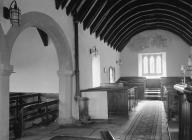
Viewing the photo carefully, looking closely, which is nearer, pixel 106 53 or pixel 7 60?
pixel 7 60

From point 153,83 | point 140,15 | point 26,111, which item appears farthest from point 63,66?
point 153,83

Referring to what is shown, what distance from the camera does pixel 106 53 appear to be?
1055 cm

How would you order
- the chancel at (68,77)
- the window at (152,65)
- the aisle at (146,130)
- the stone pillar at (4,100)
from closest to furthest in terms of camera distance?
the stone pillar at (4,100), the chancel at (68,77), the aisle at (146,130), the window at (152,65)

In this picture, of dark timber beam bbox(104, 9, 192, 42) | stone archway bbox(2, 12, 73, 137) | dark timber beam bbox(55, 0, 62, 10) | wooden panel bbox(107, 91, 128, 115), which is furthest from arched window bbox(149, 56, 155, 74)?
dark timber beam bbox(55, 0, 62, 10)

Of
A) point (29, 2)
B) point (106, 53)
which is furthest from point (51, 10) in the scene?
point (106, 53)

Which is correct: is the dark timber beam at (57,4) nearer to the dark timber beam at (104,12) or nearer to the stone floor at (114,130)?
the dark timber beam at (104,12)

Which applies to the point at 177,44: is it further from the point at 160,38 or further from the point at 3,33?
the point at 3,33

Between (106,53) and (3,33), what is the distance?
724 centimetres

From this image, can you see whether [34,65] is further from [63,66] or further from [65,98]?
[65,98]

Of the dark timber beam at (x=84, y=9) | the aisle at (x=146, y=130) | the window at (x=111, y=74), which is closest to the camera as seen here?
the aisle at (x=146, y=130)

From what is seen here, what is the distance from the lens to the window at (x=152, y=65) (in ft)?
46.0

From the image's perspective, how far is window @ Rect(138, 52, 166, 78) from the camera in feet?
46.0

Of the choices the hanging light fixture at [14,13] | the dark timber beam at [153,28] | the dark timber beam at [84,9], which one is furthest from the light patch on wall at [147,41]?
the hanging light fixture at [14,13]

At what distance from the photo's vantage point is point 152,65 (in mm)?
14203
